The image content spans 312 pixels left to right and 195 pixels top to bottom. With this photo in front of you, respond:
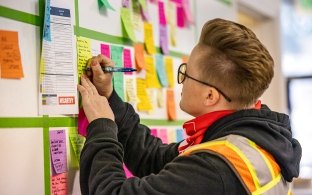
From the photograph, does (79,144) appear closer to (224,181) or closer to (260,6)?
(224,181)

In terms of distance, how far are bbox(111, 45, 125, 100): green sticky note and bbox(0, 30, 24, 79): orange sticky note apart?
389 mm

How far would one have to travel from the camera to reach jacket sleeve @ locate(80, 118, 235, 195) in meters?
1.08

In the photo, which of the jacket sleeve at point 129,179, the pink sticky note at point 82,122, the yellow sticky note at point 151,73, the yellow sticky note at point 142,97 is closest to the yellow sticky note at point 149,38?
the yellow sticky note at point 151,73

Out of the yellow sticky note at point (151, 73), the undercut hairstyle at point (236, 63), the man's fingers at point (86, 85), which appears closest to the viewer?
the undercut hairstyle at point (236, 63)

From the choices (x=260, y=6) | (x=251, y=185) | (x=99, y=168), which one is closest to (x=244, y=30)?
(x=251, y=185)

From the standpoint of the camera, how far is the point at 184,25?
202 cm

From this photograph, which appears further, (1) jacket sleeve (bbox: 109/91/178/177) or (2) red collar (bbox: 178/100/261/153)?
(1) jacket sleeve (bbox: 109/91/178/177)

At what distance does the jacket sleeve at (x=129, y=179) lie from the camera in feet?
3.55

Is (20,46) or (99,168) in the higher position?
(20,46)

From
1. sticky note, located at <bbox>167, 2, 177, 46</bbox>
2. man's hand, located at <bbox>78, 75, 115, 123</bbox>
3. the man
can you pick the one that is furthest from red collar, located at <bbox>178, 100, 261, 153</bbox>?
sticky note, located at <bbox>167, 2, 177, 46</bbox>

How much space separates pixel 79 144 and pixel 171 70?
624 millimetres

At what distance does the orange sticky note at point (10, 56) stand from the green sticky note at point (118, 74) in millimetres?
389

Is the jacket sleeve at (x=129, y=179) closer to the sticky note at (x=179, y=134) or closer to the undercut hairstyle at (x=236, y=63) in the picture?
the undercut hairstyle at (x=236, y=63)

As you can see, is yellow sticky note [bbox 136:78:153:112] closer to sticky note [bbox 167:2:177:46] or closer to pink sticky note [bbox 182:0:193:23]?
sticky note [bbox 167:2:177:46]
